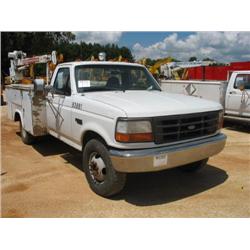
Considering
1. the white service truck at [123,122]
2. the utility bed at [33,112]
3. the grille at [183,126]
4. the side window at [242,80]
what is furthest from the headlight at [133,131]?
the side window at [242,80]

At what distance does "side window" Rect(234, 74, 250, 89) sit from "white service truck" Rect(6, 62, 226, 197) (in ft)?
15.8

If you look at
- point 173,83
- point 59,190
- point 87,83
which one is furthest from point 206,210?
point 173,83

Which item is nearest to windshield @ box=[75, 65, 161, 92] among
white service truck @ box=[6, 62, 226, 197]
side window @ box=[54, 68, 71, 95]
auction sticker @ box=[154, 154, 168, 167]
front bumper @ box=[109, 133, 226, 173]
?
white service truck @ box=[6, 62, 226, 197]

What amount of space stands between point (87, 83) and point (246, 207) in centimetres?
300

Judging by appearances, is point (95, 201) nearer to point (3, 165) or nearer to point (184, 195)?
point (184, 195)

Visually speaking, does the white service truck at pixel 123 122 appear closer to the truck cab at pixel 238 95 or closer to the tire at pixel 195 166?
the tire at pixel 195 166

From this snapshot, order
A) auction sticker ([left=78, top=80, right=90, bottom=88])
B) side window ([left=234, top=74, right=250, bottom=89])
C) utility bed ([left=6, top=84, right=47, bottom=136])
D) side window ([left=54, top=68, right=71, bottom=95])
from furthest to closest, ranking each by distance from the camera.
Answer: side window ([left=234, top=74, right=250, bottom=89]) < utility bed ([left=6, top=84, right=47, bottom=136]) < side window ([left=54, top=68, right=71, bottom=95]) < auction sticker ([left=78, top=80, right=90, bottom=88])

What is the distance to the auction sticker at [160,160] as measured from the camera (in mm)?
3758

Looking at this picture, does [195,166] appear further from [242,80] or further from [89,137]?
[242,80]

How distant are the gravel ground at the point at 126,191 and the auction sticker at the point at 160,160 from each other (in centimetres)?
65

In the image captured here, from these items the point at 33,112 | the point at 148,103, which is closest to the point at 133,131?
the point at 148,103

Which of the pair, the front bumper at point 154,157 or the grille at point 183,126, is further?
the grille at point 183,126

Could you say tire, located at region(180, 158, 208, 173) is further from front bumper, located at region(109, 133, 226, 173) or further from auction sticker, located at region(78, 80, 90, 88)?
auction sticker, located at region(78, 80, 90, 88)

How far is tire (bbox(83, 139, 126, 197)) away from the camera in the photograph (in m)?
4.04
